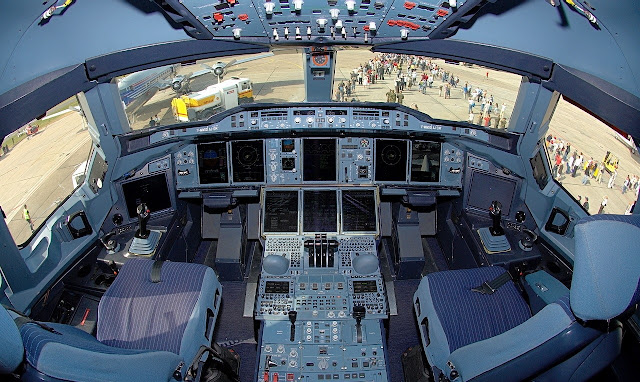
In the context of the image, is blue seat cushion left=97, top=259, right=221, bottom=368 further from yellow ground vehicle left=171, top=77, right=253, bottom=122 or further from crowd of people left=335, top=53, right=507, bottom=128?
crowd of people left=335, top=53, right=507, bottom=128

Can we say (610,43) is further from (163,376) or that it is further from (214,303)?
(163,376)

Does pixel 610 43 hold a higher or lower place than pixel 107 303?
higher

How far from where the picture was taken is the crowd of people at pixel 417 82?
524 centimetres

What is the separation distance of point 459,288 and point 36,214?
3.95 m

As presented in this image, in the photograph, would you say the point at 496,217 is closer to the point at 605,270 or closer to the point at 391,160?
the point at 391,160

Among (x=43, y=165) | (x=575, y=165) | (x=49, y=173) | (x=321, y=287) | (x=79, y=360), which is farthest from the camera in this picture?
(x=43, y=165)

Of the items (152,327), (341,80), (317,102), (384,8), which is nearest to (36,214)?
(152,327)

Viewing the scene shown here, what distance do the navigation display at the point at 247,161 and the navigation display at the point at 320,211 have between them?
59 cm

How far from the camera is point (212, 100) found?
5414 mm

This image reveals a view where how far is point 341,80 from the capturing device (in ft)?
17.3

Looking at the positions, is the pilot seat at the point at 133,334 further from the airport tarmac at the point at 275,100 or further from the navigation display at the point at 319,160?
the navigation display at the point at 319,160

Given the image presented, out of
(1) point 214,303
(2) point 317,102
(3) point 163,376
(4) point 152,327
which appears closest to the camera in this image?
(3) point 163,376

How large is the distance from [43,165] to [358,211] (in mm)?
3825

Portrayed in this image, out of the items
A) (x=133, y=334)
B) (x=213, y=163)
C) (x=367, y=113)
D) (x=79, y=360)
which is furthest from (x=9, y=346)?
(x=367, y=113)
